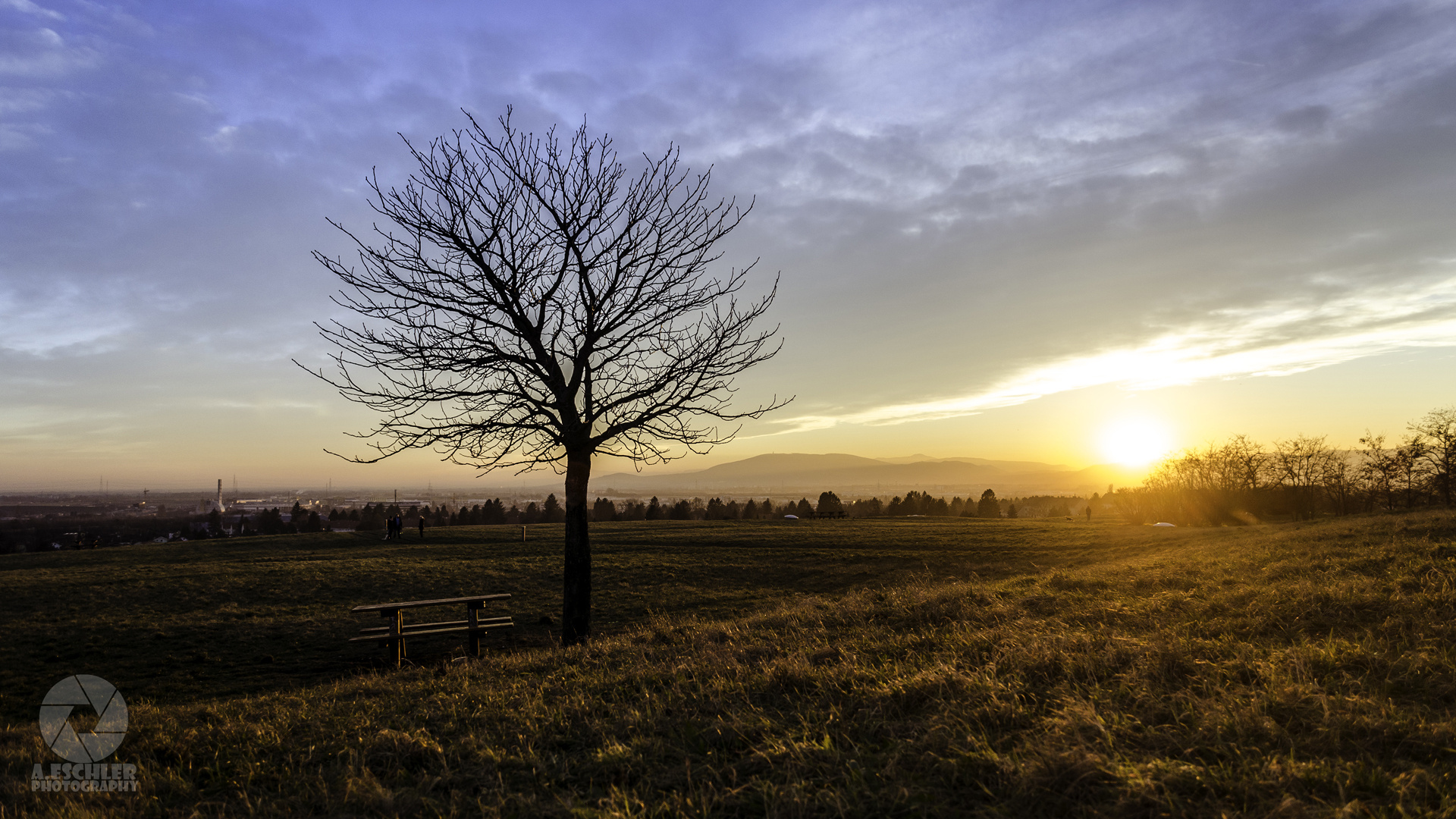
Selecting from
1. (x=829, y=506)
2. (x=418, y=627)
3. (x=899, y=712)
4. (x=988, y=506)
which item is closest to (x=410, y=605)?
(x=418, y=627)

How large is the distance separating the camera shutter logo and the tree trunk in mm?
5501

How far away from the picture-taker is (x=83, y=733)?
565 centimetres

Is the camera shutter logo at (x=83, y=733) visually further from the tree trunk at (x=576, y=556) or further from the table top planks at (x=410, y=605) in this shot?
the tree trunk at (x=576, y=556)

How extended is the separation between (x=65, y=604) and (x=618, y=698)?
59.6 feet

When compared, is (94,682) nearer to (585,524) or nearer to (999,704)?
(585,524)

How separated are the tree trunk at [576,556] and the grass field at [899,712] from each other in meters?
1.74

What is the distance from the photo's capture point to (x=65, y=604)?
15.7 meters

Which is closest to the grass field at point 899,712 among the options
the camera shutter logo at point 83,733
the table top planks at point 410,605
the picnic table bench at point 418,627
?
the camera shutter logo at point 83,733

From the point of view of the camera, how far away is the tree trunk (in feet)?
35.8

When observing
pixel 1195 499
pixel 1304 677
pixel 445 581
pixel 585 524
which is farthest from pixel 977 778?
pixel 1195 499

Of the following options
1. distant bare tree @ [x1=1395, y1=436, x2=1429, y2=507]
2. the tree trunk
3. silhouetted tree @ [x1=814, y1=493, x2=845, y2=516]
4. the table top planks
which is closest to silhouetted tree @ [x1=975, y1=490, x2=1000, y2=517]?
silhouetted tree @ [x1=814, y1=493, x2=845, y2=516]

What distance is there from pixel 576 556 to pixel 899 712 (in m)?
7.64

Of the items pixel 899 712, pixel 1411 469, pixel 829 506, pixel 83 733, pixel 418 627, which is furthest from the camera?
pixel 829 506

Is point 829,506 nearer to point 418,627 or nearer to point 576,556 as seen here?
point 418,627
